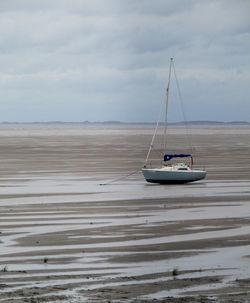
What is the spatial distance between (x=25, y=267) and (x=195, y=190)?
2849 centimetres

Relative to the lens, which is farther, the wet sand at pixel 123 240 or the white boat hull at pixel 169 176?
the white boat hull at pixel 169 176

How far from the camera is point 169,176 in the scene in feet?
188

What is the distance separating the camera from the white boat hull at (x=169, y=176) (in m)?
57.3

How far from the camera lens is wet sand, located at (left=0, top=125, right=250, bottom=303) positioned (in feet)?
71.6

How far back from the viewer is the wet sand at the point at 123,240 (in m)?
21.8

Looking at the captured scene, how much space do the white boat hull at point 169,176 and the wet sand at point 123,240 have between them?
811 mm

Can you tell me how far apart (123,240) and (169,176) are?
87.8ft

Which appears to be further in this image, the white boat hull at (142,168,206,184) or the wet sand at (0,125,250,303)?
the white boat hull at (142,168,206,184)

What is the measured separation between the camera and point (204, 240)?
30.6 m

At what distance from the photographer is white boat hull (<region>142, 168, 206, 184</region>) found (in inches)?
2255

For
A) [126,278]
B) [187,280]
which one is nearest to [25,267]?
[126,278]

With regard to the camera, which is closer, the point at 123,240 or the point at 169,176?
the point at 123,240

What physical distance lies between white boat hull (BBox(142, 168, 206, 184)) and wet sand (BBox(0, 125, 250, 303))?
811mm

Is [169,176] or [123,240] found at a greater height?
[123,240]
